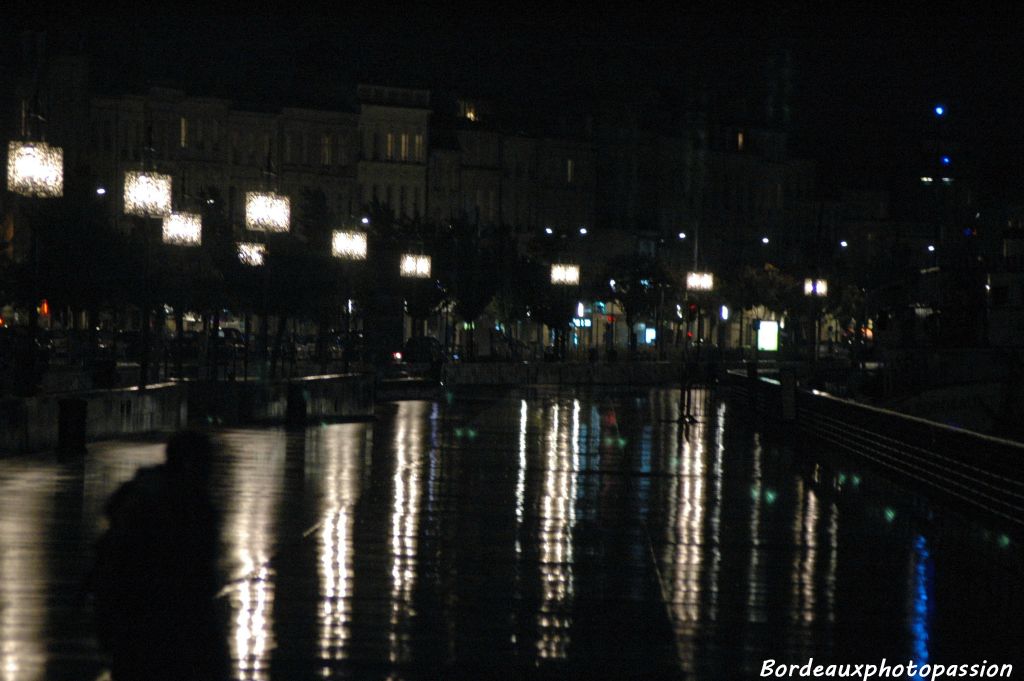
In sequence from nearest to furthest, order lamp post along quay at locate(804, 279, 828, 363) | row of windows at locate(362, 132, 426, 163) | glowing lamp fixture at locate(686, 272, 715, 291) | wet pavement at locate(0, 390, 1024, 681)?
1. wet pavement at locate(0, 390, 1024, 681)
2. lamp post along quay at locate(804, 279, 828, 363)
3. glowing lamp fixture at locate(686, 272, 715, 291)
4. row of windows at locate(362, 132, 426, 163)

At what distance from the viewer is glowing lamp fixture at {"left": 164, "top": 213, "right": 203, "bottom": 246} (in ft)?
135

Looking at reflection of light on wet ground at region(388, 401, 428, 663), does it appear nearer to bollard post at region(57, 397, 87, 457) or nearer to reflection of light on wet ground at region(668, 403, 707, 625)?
reflection of light on wet ground at region(668, 403, 707, 625)

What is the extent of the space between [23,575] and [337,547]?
3317mm

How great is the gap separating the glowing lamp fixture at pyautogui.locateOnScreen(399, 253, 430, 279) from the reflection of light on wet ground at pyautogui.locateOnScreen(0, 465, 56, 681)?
36.3 metres

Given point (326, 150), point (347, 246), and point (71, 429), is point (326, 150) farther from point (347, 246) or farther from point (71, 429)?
point (71, 429)

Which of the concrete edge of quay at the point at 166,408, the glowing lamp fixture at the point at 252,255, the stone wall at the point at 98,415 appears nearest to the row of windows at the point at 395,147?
the glowing lamp fixture at the point at 252,255

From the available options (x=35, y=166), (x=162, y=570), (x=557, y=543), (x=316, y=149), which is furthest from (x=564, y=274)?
(x=162, y=570)

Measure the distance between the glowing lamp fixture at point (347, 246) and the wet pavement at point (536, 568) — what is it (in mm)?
22410

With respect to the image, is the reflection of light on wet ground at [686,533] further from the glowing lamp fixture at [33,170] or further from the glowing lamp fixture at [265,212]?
the glowing lamp fixture at [265,212]

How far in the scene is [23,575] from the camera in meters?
13.4

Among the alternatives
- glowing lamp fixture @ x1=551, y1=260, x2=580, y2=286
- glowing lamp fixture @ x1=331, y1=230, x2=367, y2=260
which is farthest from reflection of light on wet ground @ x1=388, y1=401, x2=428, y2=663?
glowing lamp fixture @ x1=551, y1=260, x2=580, y2=286

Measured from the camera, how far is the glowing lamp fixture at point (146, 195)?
33.6m

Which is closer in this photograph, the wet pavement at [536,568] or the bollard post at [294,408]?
the wet pavement at [536,568]

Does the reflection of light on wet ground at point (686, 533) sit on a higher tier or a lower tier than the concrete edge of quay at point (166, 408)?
lower
